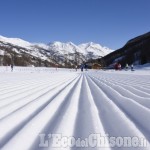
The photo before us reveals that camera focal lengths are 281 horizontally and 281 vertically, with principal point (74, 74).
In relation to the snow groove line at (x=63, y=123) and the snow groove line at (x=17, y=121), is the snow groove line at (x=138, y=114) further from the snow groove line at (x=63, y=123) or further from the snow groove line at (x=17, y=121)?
the snow groove line at (x=17, y=121)

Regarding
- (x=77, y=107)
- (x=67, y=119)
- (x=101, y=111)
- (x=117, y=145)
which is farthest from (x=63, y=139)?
(x=77, y=107)

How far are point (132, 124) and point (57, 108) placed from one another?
4.69 ft

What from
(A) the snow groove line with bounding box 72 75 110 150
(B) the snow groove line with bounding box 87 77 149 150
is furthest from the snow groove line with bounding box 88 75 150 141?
(A) the snow groove line with bounding box 72 75 110 150

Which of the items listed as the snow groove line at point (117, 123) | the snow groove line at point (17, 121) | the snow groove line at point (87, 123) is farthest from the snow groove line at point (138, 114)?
the snow groove line at point (17, 121)

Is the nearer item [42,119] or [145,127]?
[145,127]

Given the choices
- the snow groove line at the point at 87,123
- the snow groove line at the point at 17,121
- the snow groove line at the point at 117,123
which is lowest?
the snow groove line at the point at 17,121

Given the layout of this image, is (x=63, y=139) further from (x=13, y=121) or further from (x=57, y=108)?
(x=57, y=108)

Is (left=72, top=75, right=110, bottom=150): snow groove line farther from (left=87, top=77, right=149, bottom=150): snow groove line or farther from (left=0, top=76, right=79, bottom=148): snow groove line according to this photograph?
(left=0, top=76, right=79, bottom=148): snow groove line

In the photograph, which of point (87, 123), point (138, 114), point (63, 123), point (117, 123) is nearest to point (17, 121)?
point (63, 123)

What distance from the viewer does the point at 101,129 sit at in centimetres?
268

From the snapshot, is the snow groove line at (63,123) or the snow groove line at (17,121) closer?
the snow groove line at (17,121)

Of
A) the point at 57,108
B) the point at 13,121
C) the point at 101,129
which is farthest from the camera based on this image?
the point at 57,108

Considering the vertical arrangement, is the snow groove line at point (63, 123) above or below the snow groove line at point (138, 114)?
below

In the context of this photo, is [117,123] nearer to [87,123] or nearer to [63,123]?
[87,123]
